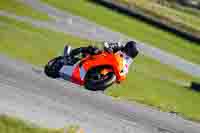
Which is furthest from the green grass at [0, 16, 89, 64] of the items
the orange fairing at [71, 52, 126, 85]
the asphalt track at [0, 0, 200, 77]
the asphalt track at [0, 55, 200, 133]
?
the orange fairing at [71, 52, 126, 85]

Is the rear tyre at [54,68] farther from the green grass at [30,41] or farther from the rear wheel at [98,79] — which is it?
the green grass at [30,41]

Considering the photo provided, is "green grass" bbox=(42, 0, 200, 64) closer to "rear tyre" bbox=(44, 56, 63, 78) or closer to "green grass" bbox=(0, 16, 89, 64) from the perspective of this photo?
"green grass" bbox=(0, 16, 89, 64)

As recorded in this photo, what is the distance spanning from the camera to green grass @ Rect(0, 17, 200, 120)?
76.2 feet

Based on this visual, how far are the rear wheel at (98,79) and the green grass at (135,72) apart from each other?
3.16 meters

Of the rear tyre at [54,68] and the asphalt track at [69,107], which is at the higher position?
the rear tyre at [54,68]

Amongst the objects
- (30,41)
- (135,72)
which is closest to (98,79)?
(135,72)

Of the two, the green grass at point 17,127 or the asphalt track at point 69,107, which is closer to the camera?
the green grass at point 17,127

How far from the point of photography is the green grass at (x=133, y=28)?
122ft

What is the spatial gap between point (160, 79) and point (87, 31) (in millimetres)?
8680

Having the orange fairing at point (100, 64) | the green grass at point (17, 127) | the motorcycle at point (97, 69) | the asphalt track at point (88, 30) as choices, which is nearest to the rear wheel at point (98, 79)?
the motorcycle at point (97, 69)

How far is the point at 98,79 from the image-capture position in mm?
18734

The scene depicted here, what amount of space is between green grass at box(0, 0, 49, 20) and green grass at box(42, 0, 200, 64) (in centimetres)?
376

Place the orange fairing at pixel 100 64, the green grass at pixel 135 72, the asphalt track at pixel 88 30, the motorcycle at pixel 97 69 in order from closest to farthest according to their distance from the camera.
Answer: the orange fairing at pixel 100 64, the motorcycle at pixel 97 69, the green grass at pixel 135 72, the asphalt track at pixel 88 30

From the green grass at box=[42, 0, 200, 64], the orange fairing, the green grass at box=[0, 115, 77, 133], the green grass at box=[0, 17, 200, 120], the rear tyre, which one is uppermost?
the orange fairing
